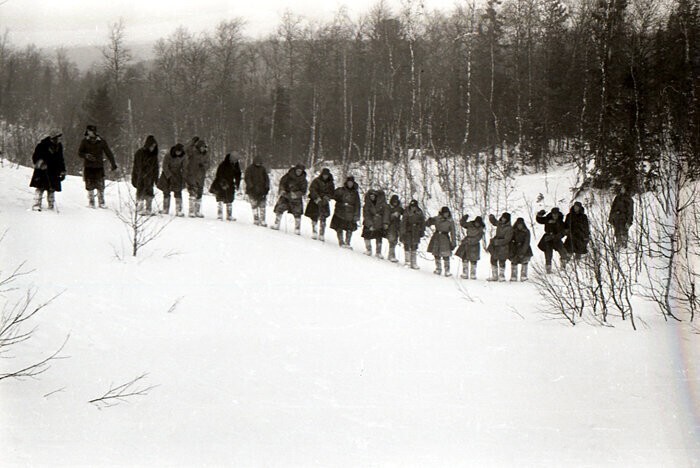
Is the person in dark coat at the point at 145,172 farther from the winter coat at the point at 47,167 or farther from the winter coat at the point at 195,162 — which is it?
the winter coat at the point at 47,167

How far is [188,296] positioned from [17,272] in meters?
2.47

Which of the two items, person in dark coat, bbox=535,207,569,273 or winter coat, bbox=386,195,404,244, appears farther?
person in dark coat, bbox=535,207,569,273

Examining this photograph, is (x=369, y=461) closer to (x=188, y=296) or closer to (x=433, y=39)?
(x=188, y=296)

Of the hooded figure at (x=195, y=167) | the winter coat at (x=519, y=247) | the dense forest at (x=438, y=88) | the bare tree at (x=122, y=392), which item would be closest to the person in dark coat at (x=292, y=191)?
the hooded figure at (x=195, y=167)

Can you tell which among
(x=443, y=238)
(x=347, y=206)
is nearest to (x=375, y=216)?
(x=347, y=206)

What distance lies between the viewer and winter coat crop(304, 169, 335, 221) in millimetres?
14469

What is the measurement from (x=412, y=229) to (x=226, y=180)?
4377 millimetres

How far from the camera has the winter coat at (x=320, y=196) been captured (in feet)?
47.5

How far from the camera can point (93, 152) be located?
517 inches

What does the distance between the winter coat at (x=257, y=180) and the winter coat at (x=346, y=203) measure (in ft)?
5.37

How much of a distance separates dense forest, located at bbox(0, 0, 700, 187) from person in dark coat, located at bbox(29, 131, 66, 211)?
16.2 m

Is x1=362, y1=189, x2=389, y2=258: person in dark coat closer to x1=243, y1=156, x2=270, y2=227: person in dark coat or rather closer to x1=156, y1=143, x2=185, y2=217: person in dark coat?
x1=243, y1=156, x2=270, y2=227: person in dark coat

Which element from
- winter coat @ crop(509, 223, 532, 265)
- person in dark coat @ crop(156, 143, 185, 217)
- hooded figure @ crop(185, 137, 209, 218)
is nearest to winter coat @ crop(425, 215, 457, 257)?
winter coat @ crop(509, 223, 532, 265)

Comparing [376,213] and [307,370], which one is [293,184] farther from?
[307,370]
